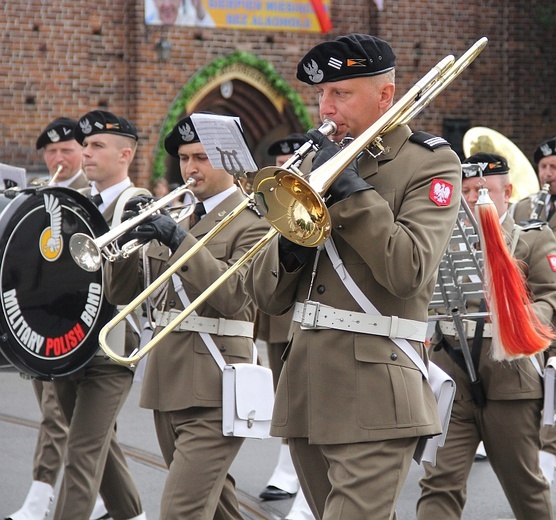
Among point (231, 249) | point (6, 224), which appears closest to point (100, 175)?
point (6, 224)

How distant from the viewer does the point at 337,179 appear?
336 centimetres

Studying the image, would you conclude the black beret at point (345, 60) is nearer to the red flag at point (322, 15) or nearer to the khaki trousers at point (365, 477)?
the khaki trousers at point (365, 477)

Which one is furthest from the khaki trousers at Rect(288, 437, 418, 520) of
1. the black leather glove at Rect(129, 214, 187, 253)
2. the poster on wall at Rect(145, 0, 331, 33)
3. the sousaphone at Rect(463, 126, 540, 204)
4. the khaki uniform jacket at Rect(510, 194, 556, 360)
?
the poster on wall at Rect(145, 0, 331, 33)

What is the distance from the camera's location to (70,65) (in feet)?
51.5

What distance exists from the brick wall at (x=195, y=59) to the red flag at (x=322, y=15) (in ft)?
0.61

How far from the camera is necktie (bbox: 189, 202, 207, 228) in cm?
508

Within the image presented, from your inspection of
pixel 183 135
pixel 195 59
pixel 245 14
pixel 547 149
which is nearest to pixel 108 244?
pixel 183 135

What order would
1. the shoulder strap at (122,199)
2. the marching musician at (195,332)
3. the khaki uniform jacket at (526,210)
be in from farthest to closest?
the khaki uniform jacket at (526,210) < the shoulder strap at (122,199) < the marching musician at (195,332)

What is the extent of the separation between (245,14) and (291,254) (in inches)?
545

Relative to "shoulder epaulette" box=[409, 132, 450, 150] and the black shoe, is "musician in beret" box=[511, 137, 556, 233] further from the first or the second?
"shoulder epaulette" box=[409, 132, 450, 150]

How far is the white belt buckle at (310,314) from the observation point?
357cm

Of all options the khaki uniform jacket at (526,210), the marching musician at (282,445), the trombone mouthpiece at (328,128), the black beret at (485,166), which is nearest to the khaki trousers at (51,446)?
the marching musician at (282,445)

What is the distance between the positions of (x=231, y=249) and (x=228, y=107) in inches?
499

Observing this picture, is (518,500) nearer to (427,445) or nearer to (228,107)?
(427,445)
